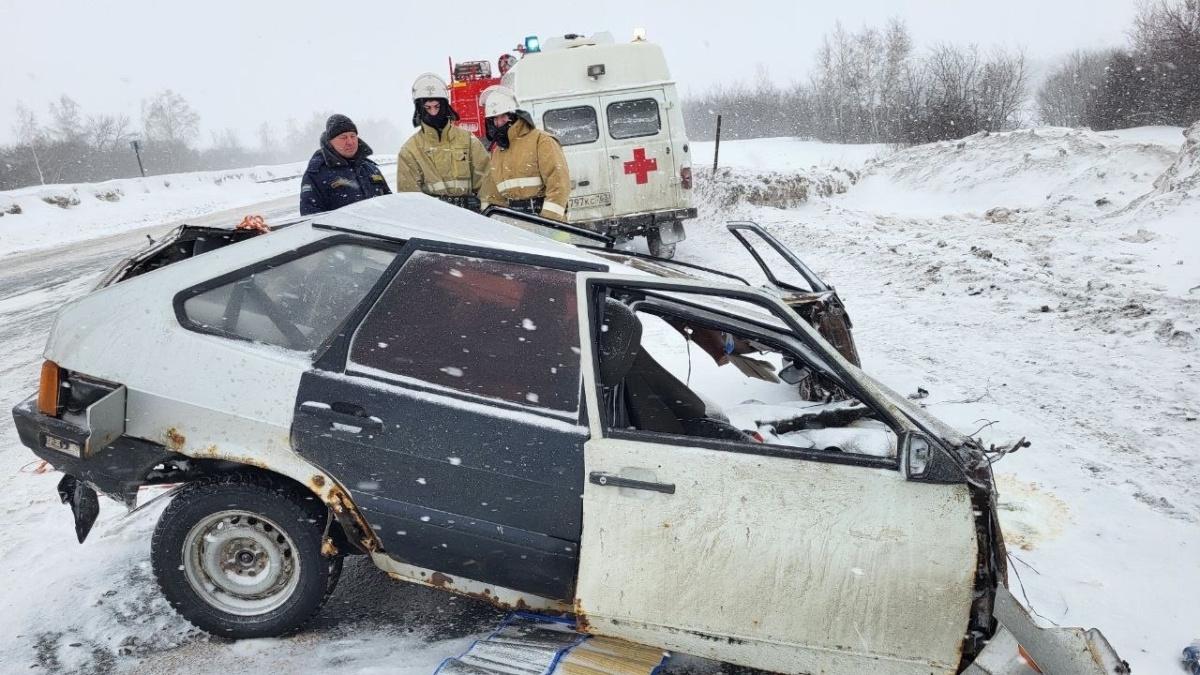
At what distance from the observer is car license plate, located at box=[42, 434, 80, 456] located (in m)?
2.57

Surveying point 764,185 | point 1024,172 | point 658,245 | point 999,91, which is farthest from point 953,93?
point 658,245

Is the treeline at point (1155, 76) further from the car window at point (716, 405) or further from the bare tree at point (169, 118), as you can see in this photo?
the bare tree at point (169, 118)

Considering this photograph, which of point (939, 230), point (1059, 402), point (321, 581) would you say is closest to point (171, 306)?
point (321, 581)

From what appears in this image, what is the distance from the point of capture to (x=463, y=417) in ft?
7.80

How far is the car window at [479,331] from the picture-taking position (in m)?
2.38

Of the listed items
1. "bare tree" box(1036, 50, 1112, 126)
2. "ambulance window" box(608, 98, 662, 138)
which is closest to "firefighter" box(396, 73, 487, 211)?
"ambulance window" box(608, 98, 662, 138)

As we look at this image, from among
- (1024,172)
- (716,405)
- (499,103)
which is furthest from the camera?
(1024,172)

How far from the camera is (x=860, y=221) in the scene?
12047mm

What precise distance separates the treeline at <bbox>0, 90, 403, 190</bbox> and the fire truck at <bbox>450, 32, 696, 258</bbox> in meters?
23.7

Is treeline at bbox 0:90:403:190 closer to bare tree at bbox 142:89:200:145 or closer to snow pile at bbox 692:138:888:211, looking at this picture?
bare tree at bbox 142:89:200:145

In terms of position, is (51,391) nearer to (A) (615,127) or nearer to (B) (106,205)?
(A) (615,127)

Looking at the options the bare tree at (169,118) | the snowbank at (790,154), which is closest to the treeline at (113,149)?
the bare tree at (169,118)

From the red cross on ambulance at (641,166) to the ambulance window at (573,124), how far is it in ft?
1.79

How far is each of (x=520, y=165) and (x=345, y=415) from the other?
3.92m
